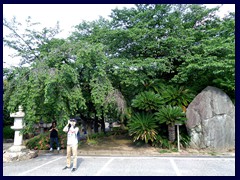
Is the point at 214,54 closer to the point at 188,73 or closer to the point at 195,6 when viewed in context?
the point at 188,73

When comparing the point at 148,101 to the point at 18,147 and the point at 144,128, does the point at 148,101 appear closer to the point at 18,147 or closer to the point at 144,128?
the point at 144,128

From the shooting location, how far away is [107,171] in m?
5.70

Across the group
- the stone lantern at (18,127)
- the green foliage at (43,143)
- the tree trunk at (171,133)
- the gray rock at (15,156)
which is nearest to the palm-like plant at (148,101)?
the tree trunk at (171,133)

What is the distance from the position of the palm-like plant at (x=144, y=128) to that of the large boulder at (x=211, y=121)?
186 cm

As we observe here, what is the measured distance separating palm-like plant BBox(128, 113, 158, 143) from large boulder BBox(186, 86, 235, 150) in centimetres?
186

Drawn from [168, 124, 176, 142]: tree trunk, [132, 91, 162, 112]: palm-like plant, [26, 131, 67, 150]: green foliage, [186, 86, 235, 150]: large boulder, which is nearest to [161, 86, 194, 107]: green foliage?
[186, 86, 235, 150]: large boulder

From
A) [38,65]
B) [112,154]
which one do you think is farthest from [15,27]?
[112,154]

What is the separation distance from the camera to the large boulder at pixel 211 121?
362 inches

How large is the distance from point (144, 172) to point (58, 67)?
5.31 meters

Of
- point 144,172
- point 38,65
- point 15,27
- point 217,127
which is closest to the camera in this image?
point 144,172

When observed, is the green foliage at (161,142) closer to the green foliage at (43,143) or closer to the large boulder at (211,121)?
the large boulder at (211,121)

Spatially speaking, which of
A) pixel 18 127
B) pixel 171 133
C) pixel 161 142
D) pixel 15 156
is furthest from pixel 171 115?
pixel 15 156

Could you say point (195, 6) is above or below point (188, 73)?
above

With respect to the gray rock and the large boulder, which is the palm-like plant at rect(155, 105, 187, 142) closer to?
the large boulder
